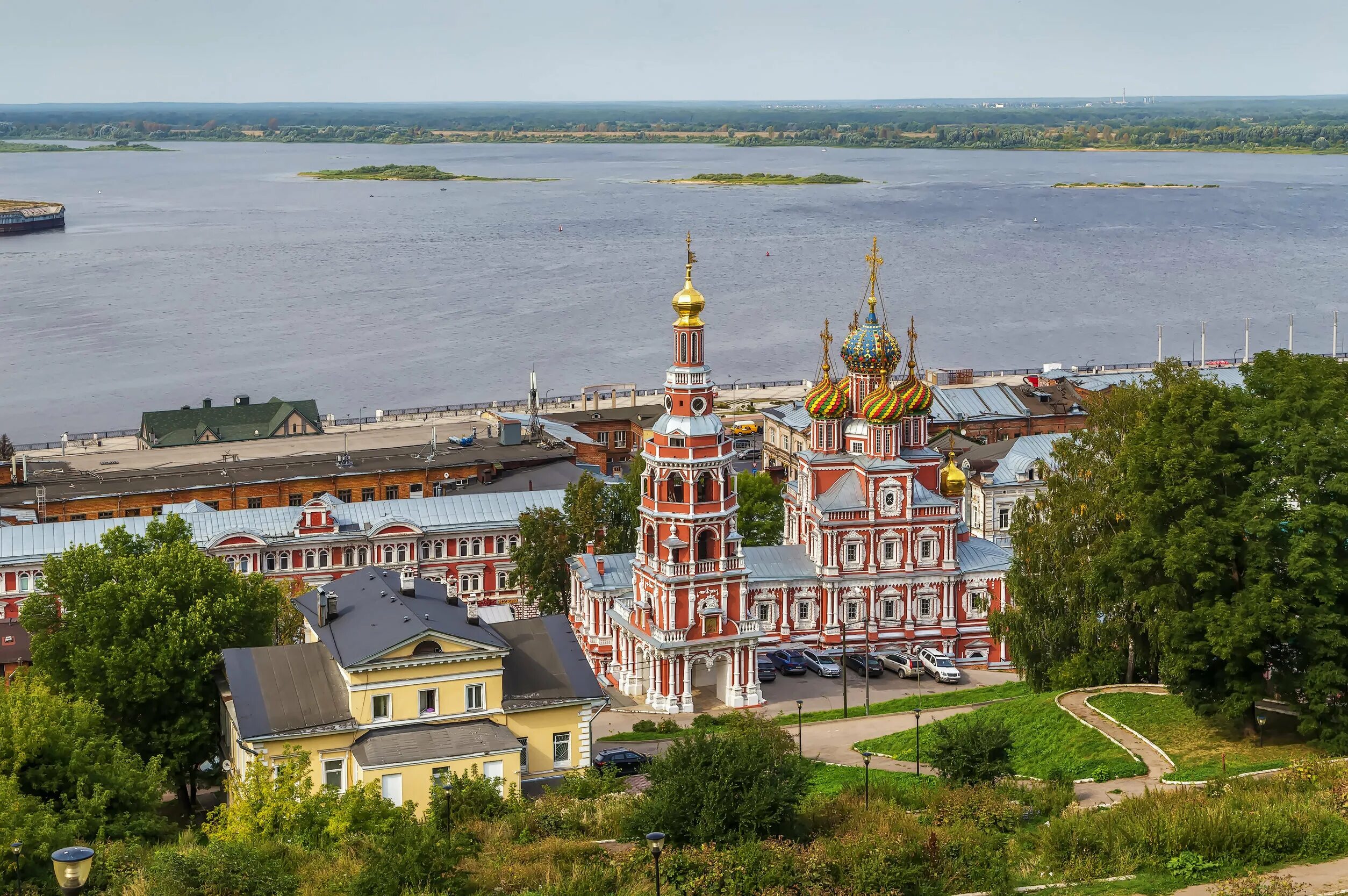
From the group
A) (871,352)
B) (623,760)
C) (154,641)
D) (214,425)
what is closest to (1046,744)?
(623,760)

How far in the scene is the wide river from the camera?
4008 inches

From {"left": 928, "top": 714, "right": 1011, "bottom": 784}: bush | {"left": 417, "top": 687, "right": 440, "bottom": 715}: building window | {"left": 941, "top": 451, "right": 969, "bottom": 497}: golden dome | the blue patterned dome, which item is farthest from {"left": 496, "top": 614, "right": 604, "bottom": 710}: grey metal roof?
{"left": 941, "top": 451, "right": 969, "bottom": 497}: golden dome

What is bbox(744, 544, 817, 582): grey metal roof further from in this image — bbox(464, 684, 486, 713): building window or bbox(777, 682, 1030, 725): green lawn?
bbox(464, 684, 486, 713): building window

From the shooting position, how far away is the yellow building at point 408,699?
107 ft

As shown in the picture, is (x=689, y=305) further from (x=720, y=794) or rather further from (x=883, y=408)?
(x=720, y=794)

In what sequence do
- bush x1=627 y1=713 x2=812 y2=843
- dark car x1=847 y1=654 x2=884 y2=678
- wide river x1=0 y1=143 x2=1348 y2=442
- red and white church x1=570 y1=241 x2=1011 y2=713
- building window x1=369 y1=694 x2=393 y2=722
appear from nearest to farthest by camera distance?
1. bush x1=627 y1=713 x2=812 y2=843
2. building window x1=369 y1=694 x2=393 y2=722
3. red and white church x1=570 y1=241 x2=1011 y2=713
4. dark car x1=847 y1=654 x2=884 y2=678
5. wide river x1=0 y1=143 x2=1348 y2=442

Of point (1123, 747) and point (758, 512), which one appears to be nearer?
point (1123, 747)

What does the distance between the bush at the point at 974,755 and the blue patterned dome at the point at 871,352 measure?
20097mm

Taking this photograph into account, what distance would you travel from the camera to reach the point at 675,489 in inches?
1690

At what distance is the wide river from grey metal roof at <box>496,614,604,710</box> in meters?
55.1

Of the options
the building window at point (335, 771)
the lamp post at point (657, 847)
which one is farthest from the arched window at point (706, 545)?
the lamp post at point (657, 847)

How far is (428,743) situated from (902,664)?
17.2 m

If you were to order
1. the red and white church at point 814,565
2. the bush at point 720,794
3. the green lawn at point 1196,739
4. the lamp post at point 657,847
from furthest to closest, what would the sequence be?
the red and white church at point 814,565 < the green lawn at point 1196,739 < the bush at point 720,794 < the lamp post at point 657,847

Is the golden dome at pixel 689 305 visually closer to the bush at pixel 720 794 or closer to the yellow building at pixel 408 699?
the yellow building at pixel 408 699
